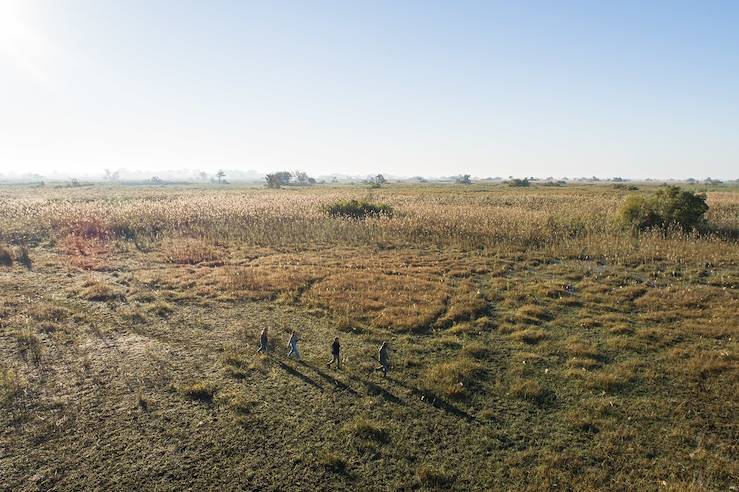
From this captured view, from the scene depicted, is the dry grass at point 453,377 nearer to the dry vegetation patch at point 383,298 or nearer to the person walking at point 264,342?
the dry vegetation patch at point 383,298

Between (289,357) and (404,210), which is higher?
(404,210)

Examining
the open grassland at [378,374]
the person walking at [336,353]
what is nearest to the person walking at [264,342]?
the open grassland at [378,374]

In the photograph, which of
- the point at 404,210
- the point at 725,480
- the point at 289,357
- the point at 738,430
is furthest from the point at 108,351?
the point at 404,210

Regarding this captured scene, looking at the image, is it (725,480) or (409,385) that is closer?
(725,480)

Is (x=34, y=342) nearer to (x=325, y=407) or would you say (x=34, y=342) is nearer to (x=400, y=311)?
(x=325, y=407)

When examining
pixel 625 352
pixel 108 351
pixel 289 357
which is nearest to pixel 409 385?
pixel 289 357

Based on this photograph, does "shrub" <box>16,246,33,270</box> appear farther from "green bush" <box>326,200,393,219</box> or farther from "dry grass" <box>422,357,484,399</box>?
"dry grass" <box>422,357,484,399</box>

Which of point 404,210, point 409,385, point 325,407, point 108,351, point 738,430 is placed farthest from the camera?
point 404,210

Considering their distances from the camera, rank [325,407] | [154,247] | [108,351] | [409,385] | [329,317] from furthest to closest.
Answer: [154,247] → [329,317] → [108,351] → [409,385] → [325,407]
